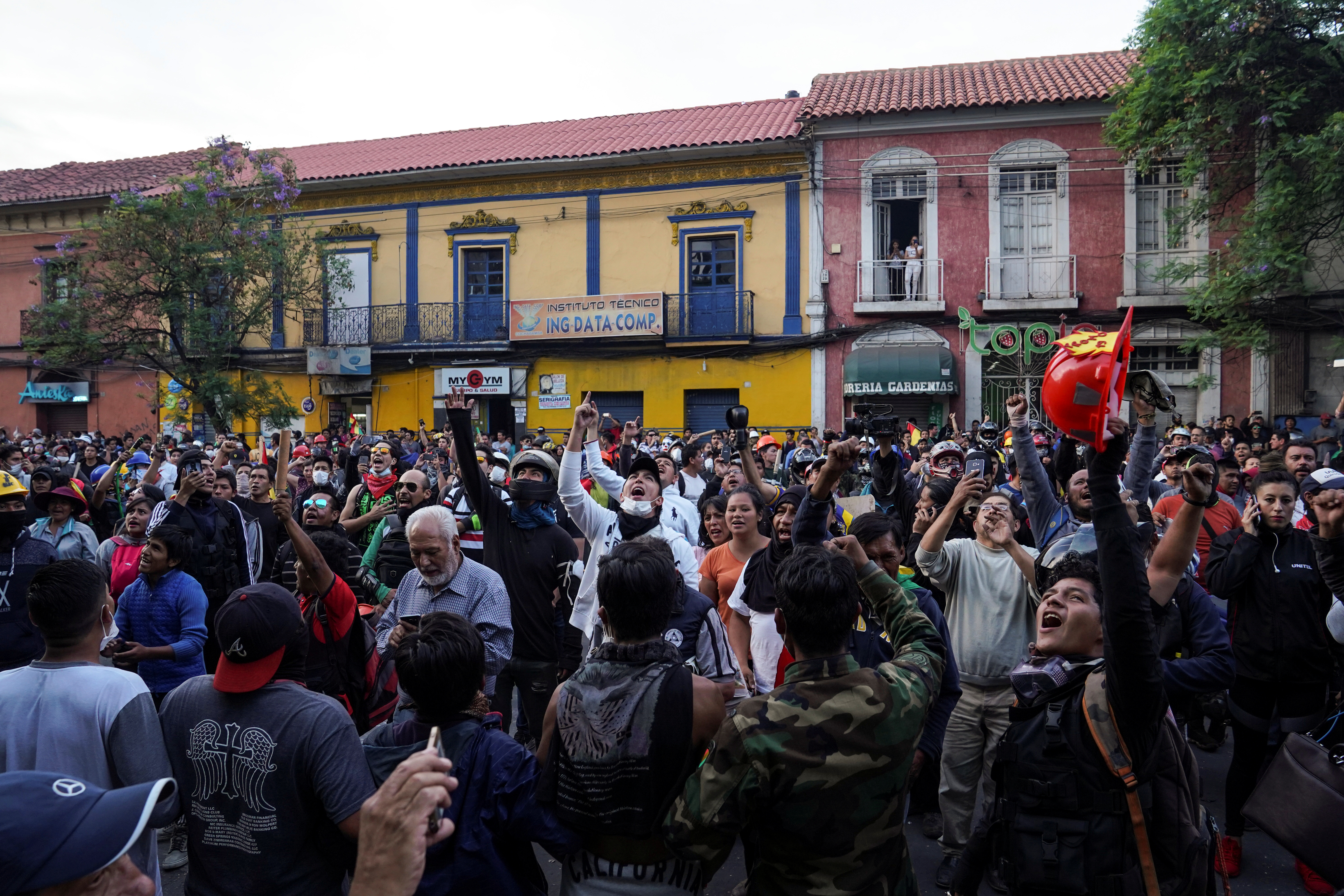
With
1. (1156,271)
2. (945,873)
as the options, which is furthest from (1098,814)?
(1156,271)

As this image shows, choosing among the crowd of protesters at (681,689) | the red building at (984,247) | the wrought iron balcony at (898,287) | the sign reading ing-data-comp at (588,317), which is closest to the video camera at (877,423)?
the crowd of protesters at (681,689)

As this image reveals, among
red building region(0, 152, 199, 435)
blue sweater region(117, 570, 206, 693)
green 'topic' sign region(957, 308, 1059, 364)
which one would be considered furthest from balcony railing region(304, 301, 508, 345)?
blue sweater region(117, 570, 206, 693)

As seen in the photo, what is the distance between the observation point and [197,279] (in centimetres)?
1791

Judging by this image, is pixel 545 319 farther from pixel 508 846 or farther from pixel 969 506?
pixel 508 846

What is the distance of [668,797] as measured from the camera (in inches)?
91.1

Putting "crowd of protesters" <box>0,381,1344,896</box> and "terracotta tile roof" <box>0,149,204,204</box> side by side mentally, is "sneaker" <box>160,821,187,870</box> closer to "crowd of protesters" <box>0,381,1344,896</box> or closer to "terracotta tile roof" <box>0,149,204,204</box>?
"crowd of protesters" <box>0,381,1344,896</box>

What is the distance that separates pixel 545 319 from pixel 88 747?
18.3 m

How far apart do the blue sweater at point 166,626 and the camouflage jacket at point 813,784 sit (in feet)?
10.6

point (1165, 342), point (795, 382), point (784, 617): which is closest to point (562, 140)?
point (795, 382)

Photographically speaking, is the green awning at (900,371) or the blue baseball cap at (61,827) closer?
the blue baseball cap at (61,827)

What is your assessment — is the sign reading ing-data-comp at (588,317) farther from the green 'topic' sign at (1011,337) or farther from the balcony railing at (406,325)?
the green 'topic' sign at (1011,337)

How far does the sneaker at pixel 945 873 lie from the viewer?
408 centimetres

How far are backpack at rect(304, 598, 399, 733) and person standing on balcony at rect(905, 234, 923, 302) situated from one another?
623 inches

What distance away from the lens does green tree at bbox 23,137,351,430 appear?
17578mm
